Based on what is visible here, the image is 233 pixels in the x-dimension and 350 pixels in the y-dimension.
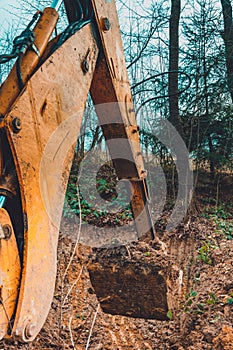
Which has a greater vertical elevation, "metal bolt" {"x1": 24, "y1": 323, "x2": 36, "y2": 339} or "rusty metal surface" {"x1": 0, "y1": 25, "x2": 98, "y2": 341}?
"rusty metal surface" {"x1": 0, "y1": 25, "x2": 98, "y2": 341}

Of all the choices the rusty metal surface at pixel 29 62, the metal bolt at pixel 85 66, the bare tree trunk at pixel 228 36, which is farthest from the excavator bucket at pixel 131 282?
the bare tree trunk at pixel 228 36

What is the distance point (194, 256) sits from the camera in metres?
4.90

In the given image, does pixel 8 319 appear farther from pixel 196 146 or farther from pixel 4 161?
pixel 196 146

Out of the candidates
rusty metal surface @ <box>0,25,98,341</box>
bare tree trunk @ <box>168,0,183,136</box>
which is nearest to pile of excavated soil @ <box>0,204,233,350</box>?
rusty metal surface @ <box>0,25,98,341</box>

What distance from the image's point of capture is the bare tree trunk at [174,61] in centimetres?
753

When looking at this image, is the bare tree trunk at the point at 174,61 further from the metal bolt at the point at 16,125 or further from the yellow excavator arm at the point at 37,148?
the metal bolt at the point at 16,125

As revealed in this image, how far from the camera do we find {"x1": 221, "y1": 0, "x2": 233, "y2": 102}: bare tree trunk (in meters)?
7.74

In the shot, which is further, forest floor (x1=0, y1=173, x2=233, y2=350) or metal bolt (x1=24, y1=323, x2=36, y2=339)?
forest floor (x1=0, y1=173, x2=233, y2=350)

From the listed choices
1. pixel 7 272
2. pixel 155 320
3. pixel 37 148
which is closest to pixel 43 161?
pixel 37 148

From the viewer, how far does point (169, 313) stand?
2.36 m

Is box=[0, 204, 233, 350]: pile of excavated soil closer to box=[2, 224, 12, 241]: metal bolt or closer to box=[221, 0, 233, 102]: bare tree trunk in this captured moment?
box=[2, 224, 12, 241]: metal bolt

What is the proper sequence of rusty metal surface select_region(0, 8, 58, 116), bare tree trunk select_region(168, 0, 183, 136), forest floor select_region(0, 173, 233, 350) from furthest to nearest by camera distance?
bare tree trunk select_region(168, 0, 183, 136), forest floor select_region(0, 173, 233, 350), rusty metal surface select_region(0, 8, 58, 116)

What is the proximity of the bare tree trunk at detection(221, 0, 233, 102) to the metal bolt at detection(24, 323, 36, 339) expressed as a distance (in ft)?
25.8

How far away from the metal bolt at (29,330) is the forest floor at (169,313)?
2.95 feet
